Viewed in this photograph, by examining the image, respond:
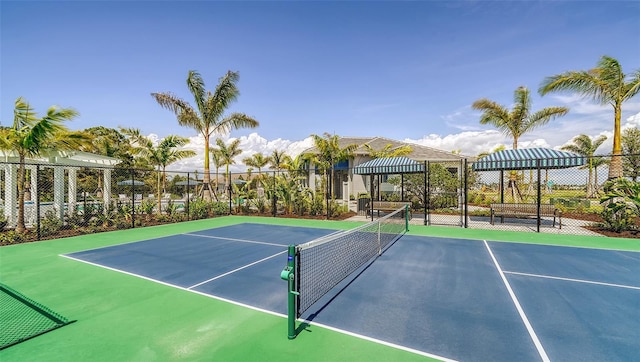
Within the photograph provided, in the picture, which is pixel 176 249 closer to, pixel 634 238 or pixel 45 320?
pixel 45 320

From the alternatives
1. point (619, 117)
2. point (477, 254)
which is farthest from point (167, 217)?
point (619, 117)

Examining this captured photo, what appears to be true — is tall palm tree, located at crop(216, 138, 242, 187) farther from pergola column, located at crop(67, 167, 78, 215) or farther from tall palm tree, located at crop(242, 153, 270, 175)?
pergola column, located at crop(67, 167, 78, 215)

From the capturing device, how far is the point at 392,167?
15688mm

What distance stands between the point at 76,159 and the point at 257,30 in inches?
461

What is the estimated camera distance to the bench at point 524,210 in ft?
42.7

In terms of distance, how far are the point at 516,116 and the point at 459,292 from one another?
18392 millimetres

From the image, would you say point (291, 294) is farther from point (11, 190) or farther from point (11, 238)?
point (11, 190)

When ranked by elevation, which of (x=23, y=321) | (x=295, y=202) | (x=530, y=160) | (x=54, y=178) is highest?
(x=530, y=160)

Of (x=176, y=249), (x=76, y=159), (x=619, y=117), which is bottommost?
(x=176, y=249)

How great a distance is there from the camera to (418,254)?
859 centimetres

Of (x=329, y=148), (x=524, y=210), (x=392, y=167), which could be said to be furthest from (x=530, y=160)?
(x=329, y=148)

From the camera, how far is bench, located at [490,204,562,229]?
13.0 m

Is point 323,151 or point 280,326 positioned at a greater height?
point 323,151

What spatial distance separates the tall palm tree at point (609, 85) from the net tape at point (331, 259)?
1172 centimetres
